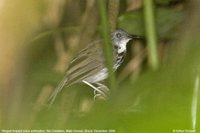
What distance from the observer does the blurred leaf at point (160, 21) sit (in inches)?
23.3

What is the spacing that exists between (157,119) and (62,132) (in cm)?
22

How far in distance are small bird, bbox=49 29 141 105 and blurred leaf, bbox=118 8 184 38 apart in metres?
0.02

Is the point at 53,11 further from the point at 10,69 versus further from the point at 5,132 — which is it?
the point at 5,132

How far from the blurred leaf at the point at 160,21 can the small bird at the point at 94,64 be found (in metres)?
0.02

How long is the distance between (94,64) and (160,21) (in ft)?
0.46

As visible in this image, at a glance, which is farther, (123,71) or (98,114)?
(123,71)

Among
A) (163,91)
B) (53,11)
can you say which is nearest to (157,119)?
(163,91)

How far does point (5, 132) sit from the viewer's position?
0.63 meters

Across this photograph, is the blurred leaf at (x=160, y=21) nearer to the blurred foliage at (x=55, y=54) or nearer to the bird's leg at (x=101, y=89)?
the blurred foliage at (x=55, y=54)

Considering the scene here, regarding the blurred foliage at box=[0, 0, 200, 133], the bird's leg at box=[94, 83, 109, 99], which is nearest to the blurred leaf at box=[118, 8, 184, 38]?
the blurred foliage at box=[0, 0, 200, 133]

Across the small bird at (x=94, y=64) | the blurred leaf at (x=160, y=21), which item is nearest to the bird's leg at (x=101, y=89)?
the small bird at (x=94, y=64)

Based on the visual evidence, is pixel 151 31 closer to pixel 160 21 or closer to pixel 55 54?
pixel 160 21

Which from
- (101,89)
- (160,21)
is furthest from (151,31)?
(101,89)

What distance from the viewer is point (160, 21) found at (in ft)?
1.97
